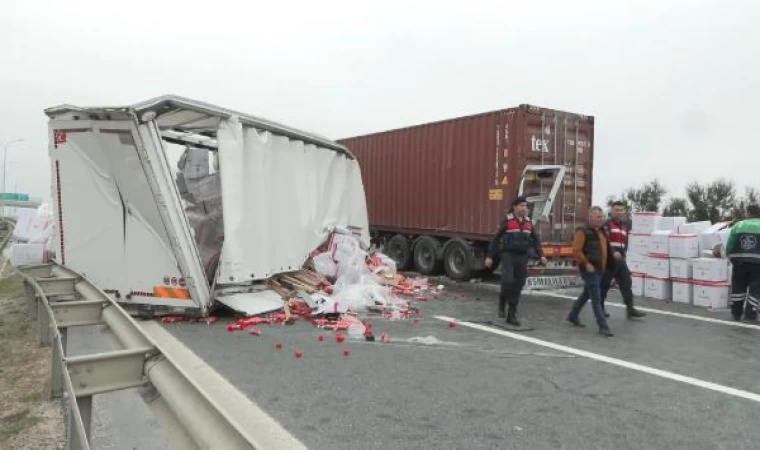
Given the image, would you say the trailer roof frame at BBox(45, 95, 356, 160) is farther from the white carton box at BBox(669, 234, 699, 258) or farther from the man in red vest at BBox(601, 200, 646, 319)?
the white carton box at BBox(669, 234, 699, 258)

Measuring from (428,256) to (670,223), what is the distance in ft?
16.2

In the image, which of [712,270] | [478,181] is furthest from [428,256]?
[712,270]

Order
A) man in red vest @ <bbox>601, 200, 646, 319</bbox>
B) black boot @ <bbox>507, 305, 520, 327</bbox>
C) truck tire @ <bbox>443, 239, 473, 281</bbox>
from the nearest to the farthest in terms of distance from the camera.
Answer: black boot @ <bbox>507, 305, 520, 327</bbox>
man in red vest @ <bbox>601, 200, 646, 319</bbox>
truck tire @ <bbox>443, 239, 473, 281</bbox>

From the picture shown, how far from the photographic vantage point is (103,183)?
732 centimetres

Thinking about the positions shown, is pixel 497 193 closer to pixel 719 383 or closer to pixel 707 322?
pixel 707 322

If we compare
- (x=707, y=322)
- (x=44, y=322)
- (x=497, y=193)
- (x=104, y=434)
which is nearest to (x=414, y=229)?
(x=497, y=193)

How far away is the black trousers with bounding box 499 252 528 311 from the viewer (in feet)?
24.8

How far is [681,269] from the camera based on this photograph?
31.5 feet

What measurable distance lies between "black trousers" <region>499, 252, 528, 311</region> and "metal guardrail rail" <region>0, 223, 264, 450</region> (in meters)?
5.10

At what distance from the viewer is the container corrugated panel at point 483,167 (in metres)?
10.7

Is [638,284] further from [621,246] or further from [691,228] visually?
[621,246]

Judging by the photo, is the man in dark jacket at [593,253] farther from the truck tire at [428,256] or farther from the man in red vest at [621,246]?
the truck tire at [428,256]

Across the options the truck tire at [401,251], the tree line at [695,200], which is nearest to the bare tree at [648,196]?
the tree line at [695,200]

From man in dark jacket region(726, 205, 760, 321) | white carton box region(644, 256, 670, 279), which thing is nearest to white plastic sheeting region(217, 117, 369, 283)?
white carton box region(644, 256, 670, 279)
